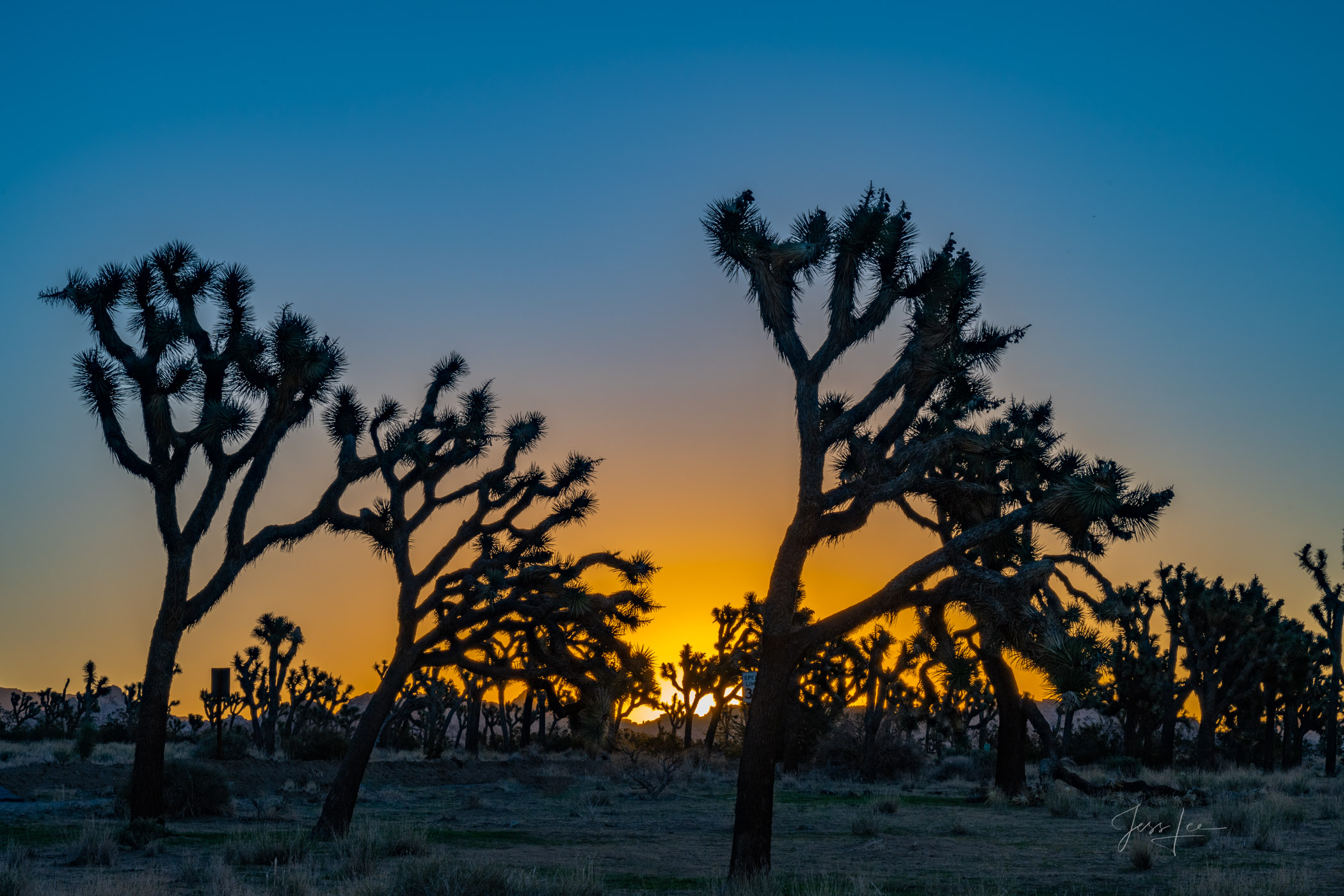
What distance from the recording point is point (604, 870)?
43.8ft

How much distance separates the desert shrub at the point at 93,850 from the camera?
510 inches

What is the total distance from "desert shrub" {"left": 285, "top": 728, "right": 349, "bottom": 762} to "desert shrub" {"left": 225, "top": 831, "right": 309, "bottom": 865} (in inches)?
939

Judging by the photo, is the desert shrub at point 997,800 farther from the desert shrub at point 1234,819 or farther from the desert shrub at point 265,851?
the desert shrub at point 265,851

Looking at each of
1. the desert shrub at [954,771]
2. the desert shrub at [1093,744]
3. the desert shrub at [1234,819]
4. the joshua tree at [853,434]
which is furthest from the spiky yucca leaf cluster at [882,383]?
the desert shrub at [1093,744]

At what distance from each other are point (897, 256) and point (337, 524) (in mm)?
10855

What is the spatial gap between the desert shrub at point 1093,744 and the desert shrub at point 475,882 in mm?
38774

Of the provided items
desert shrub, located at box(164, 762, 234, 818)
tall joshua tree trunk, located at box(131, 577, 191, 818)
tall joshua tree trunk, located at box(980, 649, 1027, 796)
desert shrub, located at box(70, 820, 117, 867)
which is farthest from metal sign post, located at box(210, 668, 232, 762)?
tall joshua tree trunk, located at box(980, 649, 1027, 796)

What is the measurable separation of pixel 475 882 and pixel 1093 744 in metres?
44.3

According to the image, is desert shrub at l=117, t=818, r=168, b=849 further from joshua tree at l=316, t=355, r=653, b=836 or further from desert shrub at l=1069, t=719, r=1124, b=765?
desert shrub at l=1069, t=719, r=1124, b=765

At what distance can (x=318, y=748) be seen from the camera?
37688 mm

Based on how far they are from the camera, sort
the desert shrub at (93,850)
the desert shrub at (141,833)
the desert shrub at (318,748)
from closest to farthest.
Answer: the desert shrub at (93,850) → the desert shrub at (141,833) → the desert shrub at (318,748)

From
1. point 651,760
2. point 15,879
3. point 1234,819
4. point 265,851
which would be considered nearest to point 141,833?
point 265,851

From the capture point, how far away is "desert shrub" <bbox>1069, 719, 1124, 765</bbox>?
4541 centimetres

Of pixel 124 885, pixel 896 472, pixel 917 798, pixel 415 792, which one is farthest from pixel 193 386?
pixel 917 798
